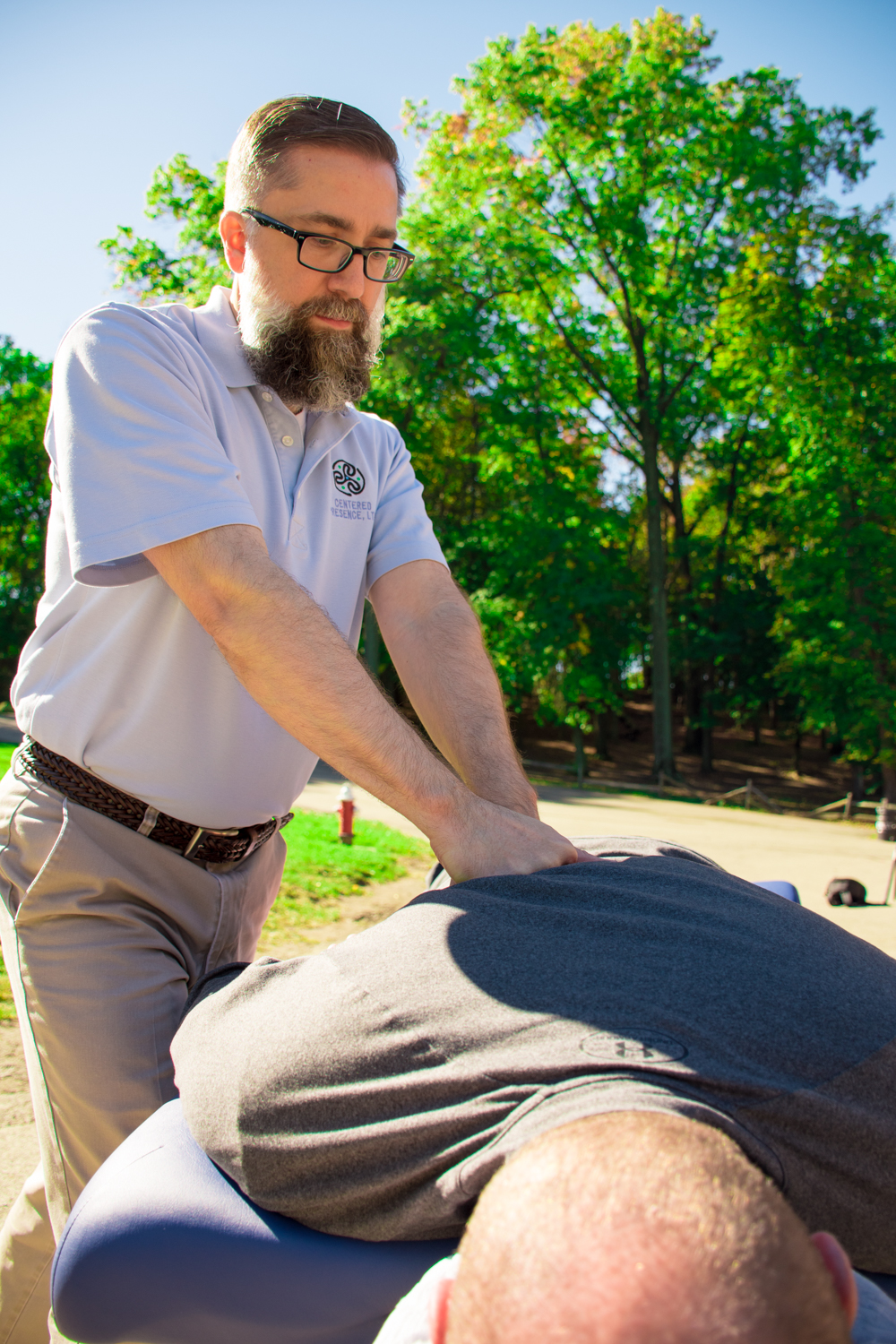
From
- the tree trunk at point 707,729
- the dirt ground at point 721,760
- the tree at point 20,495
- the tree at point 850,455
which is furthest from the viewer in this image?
the tree at point 20,495

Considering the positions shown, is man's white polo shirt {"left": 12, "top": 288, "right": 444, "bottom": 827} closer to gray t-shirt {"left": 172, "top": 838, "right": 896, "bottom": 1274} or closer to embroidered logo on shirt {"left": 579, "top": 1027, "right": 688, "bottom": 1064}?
gray t-shirt {"left": 172, "top": 838, "right": 896, "bottom": 1274}

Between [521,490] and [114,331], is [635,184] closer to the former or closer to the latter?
[521,490]

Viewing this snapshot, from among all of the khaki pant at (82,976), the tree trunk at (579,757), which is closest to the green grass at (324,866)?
the khaki pant at (82,976)

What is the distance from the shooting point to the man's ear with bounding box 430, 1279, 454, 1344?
83cm

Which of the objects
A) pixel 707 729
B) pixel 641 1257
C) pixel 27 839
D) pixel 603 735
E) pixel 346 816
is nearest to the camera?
pixel 641 1257

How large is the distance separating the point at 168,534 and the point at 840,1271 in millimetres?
1334

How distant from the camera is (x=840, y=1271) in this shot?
0.82m

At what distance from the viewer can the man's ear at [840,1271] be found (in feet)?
2.66

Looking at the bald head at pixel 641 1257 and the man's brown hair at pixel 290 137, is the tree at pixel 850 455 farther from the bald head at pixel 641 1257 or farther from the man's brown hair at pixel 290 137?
the bald head at pixel 641 1257

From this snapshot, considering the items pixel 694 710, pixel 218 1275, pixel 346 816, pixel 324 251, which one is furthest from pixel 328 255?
pixel 694 710

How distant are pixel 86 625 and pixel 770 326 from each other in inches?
825

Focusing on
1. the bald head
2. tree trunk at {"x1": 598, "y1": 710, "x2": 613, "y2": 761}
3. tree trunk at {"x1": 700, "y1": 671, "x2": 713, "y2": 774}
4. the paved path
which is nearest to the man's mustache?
the bald head

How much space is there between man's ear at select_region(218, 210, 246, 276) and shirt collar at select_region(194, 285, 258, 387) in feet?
0.29

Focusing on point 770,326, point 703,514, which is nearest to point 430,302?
point 770,326
